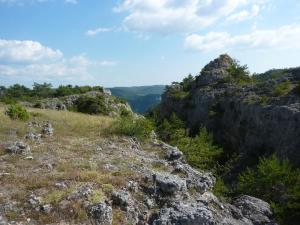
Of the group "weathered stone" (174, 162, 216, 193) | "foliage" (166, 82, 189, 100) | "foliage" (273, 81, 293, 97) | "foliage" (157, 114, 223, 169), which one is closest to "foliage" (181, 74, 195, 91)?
"foliage" (166, 82, 189, 100)

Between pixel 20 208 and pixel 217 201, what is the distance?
29.3 feet

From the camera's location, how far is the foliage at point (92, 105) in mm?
67188

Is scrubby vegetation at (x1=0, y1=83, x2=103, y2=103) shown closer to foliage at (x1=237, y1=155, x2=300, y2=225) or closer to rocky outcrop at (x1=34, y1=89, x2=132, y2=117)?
rocky outcrop at (x1=34, y1=89, x2=132, y2=117)

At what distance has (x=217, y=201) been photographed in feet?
67.0

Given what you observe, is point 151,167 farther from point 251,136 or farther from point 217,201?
point 251,136

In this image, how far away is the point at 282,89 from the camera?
52.3 m

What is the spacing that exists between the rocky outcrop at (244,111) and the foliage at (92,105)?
12.0m

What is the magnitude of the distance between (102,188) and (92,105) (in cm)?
5189

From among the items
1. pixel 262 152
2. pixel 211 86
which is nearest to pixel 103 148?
pixel 262 152

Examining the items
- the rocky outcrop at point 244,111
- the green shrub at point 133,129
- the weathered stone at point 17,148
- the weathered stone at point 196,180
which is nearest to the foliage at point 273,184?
the weathered stone at point 196,180

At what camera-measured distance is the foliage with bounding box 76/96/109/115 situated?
220 feet

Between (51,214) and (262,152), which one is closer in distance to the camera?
(51,214)

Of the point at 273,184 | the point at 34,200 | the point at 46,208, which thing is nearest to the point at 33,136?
the point at 34,200

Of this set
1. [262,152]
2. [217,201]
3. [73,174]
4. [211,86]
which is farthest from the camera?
[211,86]
